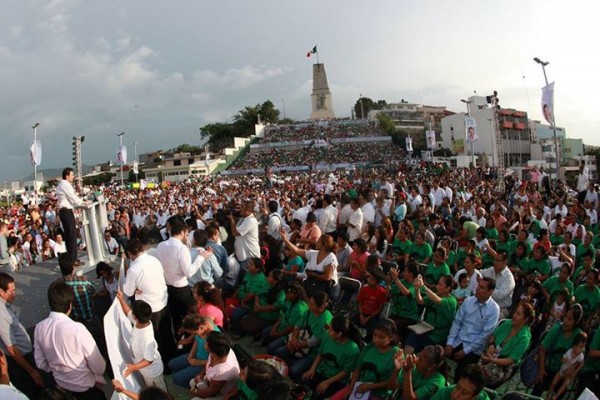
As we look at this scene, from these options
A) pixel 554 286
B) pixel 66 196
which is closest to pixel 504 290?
pixel 554 286

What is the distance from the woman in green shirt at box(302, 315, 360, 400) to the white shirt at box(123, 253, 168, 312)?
1751 mm

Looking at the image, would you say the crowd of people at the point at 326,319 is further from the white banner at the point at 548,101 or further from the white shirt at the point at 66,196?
the white banner at the point at 548,101

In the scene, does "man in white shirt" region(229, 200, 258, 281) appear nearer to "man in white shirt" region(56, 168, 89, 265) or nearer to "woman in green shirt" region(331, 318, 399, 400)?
"man in white shirt" region(56, 168, 89, 265)

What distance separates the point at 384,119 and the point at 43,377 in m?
71.2

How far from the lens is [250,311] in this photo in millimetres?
6152

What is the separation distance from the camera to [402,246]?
7.72 m

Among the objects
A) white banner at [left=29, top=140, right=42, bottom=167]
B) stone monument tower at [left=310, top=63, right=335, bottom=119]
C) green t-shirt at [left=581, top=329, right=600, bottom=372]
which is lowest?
green t-shirt at [left=581, top=329, right=600, bottom=372]

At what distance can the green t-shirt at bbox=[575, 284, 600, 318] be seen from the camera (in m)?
5.41

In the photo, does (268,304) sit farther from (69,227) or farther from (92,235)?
(92,235)

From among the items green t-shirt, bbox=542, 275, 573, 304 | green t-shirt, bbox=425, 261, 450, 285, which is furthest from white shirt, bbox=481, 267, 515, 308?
green t-shirt, bbox=425, 261, 450, 285

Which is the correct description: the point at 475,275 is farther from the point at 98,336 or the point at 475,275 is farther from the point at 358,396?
the point at 98,336

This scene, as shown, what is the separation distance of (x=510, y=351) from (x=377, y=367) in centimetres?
134

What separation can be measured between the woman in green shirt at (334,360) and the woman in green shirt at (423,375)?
0.63m

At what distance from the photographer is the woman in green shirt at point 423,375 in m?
3.69
